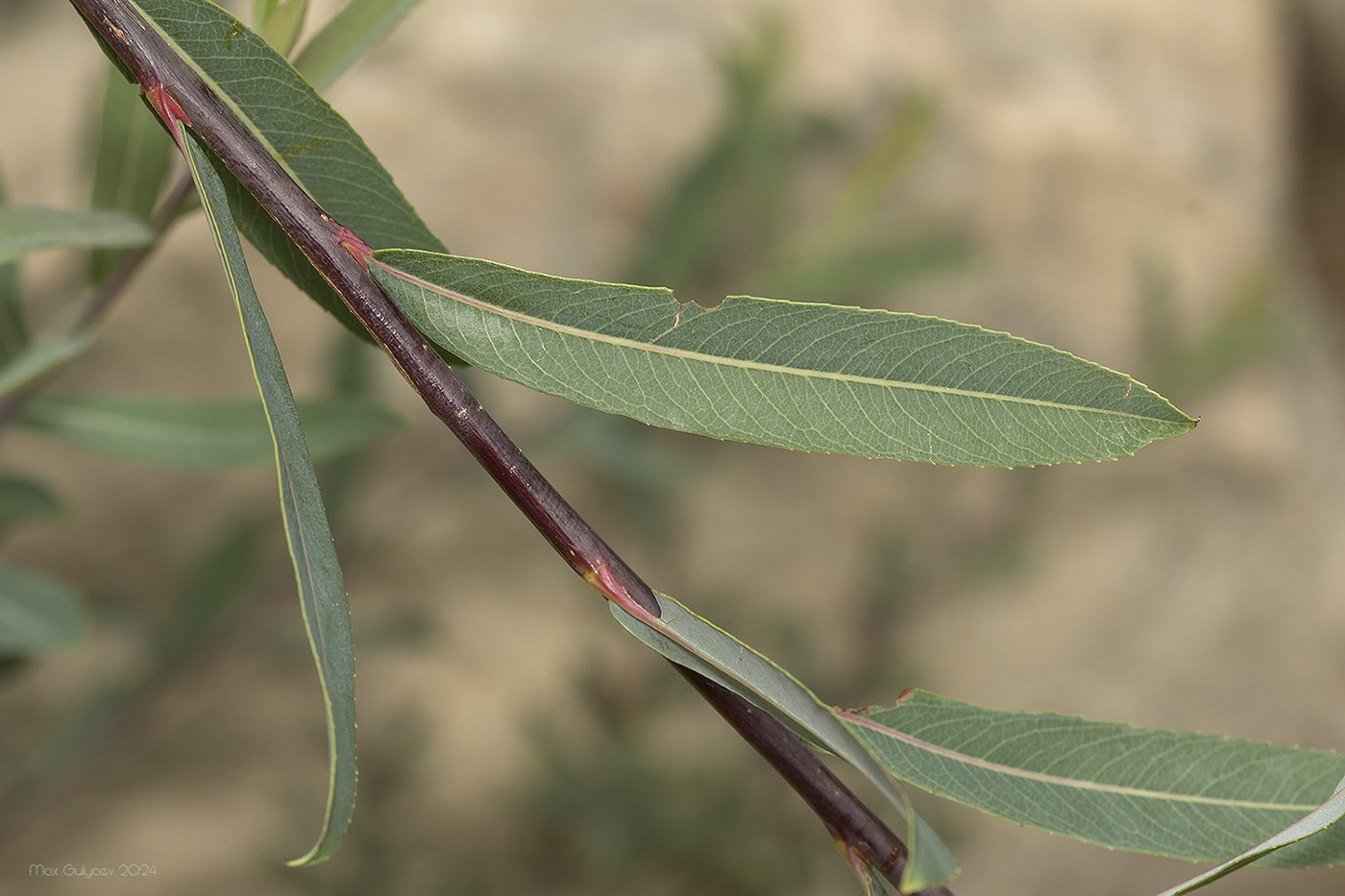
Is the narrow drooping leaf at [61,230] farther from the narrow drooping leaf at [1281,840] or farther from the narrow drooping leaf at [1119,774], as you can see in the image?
the narrow drooping leaf at [1281,840]

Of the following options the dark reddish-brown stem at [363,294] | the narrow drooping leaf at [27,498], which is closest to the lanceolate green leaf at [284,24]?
the dark reddish-brown stem at [363,294]

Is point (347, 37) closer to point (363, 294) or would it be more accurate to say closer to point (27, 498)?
point (363, 294)

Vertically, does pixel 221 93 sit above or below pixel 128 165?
below

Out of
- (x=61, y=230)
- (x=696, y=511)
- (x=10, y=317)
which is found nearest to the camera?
(x=61, y=230)

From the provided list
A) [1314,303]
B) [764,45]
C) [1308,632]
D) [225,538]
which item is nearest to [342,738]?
[225,538]

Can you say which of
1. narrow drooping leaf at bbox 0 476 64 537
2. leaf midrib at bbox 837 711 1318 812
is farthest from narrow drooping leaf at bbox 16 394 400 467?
leaf midrib at bbox 837 711 1318 812

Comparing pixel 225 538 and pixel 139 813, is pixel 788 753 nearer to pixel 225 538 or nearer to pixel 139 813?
pixel 225 538

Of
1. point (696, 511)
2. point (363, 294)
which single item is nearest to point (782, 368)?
point (363, 294)
